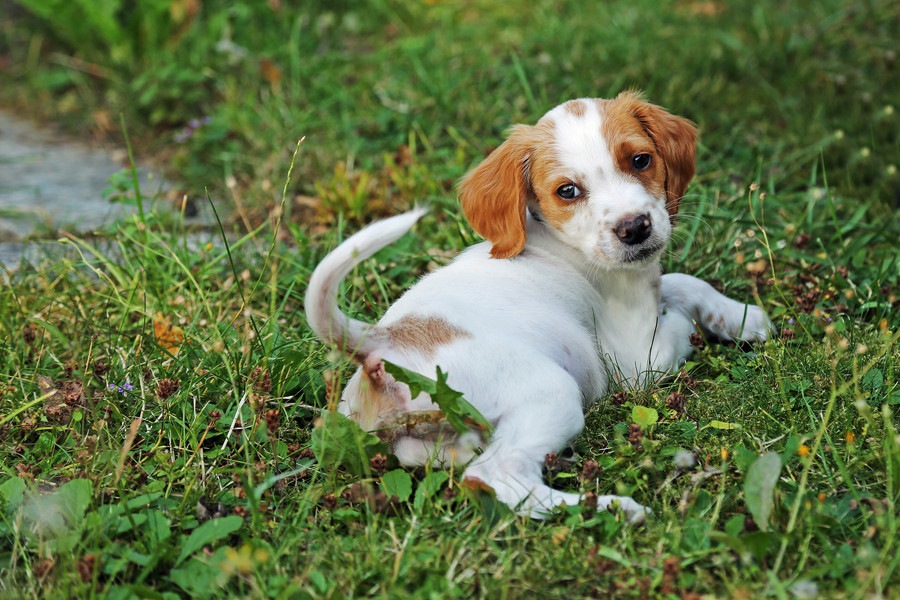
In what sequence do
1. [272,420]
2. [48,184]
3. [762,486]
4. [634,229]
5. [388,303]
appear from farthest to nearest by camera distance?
1. [48,184]
2. [388,303]
3. [634,229]
4. [272,420]
5. [762,486]

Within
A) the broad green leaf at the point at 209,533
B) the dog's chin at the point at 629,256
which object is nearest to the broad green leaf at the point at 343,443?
the broad green leaf at the point at 209,533

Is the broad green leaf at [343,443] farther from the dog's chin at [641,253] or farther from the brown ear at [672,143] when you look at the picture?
the brown ear at [672,143]

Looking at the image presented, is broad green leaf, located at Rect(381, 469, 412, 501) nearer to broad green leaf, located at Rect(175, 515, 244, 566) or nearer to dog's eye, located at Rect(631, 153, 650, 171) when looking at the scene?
broad green leaf, located at Rect(175, 515, 244, 566)

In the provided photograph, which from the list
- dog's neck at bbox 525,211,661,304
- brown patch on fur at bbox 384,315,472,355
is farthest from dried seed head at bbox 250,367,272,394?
dog's neck at bbox 525,211,661,304

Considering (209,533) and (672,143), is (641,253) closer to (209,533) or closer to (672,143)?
(672,143)

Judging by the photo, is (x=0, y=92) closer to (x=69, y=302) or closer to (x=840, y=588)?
(x=69, y=302)

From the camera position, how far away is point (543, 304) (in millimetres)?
3365

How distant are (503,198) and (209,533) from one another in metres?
1.59

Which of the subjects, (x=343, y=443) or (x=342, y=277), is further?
(x=343, y=443)

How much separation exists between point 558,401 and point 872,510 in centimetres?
95

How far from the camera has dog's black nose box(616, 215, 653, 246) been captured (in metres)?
3.24

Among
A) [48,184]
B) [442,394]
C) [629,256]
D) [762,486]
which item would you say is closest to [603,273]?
[629,256]

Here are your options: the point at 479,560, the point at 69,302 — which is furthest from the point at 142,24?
the point at 479,560

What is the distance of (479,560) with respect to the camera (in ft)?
8.21
